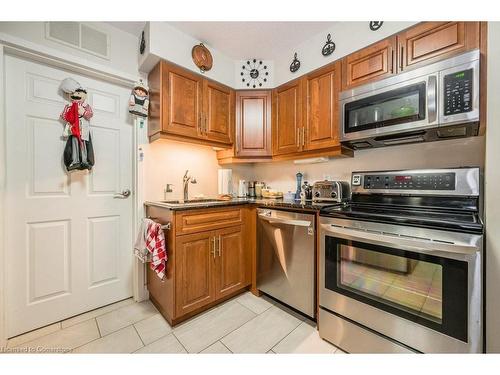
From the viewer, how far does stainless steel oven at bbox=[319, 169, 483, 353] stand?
3.11 feet

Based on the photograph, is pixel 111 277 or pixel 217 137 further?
pixel 217 137

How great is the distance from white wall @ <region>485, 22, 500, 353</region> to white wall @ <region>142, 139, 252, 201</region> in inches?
86.0

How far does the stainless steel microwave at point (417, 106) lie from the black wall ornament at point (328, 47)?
0.45 meters

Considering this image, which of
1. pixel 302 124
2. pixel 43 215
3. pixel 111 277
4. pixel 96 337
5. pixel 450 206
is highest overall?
pixel 302 124

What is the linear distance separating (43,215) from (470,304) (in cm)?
266

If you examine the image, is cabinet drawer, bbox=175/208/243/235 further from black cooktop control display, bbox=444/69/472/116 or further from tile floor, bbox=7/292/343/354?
black cooktop control display, bbox=444/69/472/116

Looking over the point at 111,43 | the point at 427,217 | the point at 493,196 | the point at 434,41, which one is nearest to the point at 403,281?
the point at 427,217

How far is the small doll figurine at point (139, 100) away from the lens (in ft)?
5.99

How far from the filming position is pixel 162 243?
158 cm

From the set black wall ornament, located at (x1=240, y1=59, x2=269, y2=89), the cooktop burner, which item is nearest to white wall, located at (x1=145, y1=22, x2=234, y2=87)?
black wall ornament, located at (x1=240, y1=59, x2=269, y2=89)

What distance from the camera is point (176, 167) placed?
218 cm

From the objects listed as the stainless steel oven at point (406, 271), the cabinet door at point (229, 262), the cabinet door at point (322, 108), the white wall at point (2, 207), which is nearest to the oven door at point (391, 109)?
the cabinet door at point (322, 108)
